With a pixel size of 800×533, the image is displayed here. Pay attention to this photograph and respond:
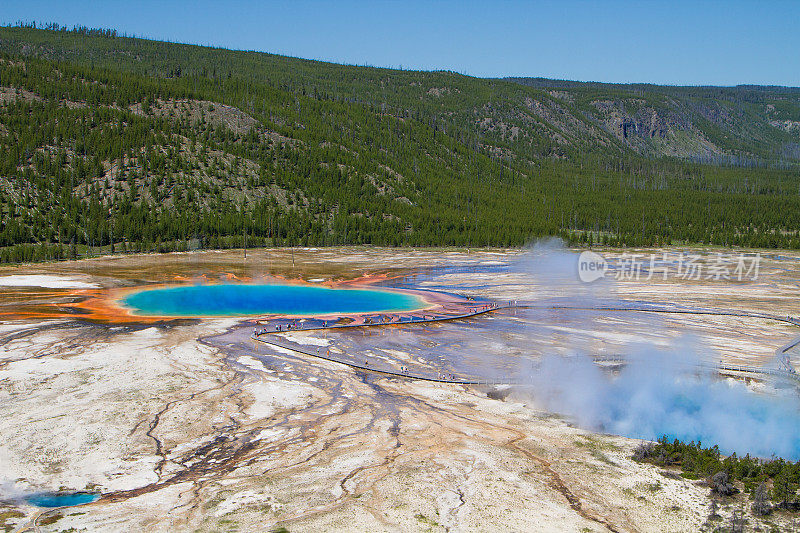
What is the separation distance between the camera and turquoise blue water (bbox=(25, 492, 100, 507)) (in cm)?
1842

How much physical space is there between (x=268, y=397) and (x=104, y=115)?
366 feet

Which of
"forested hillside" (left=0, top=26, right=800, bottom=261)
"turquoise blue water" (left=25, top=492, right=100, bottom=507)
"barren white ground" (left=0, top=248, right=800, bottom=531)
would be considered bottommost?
"turquoise blue water" (left=25, top=492, right=100, bottom=507)

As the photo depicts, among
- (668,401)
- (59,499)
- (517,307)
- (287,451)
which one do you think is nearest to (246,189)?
(517,307)

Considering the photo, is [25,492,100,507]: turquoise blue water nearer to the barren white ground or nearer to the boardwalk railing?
the barren white ground

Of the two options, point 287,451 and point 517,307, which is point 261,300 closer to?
point 517,307

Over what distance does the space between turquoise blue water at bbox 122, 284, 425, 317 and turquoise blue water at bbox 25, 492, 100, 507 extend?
27.1 metres

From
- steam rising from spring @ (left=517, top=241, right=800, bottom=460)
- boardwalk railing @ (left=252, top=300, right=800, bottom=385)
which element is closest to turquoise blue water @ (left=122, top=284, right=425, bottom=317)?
boardwalk railing @ (left=252, top=300, right=800, bottom=385)

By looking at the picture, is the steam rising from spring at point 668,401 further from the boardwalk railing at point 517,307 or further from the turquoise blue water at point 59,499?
the turquoise blue water at point 59,499

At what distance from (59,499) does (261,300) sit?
113 ft

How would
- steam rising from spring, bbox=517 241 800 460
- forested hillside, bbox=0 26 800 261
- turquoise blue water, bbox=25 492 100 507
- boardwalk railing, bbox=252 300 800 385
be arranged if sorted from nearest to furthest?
turquoise blue water, bbox=25 492 100 507, steam rising from spring, bbox=517 241 800 460, boardwalk railing, bbox=252 300 800 385, forested hillside, bbox=0 26 800 261

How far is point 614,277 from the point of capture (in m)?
69.8

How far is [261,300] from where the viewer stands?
53125 millimetres

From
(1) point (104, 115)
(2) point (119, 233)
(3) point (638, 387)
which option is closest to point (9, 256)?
(2) point (119, 233)

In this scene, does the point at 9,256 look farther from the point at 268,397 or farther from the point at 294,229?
the point at 268,397
